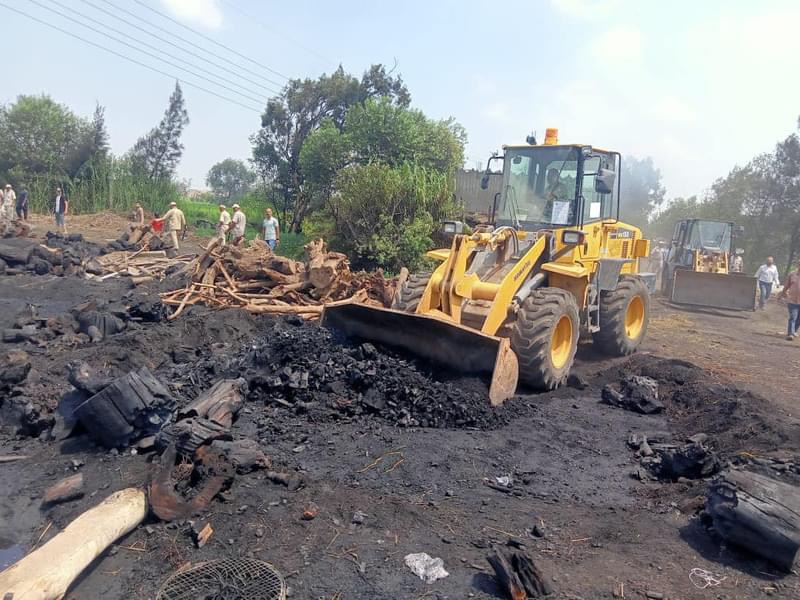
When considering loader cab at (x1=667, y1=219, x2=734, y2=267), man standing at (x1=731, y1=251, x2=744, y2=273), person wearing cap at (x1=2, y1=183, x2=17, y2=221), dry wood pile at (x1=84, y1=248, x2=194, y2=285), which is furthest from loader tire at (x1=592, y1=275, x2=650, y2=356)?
person wearing cap at (x1=2, y1=183, x2=17, y2=221)

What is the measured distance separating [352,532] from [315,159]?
56.3ft

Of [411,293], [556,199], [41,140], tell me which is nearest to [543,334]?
[411,293]

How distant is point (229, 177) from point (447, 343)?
8574 centimetres

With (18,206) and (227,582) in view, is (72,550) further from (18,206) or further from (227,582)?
(18,206)

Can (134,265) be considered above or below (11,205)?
below

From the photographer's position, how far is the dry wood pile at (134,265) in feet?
49.6

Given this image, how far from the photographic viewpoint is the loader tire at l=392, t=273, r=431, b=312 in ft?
24.2

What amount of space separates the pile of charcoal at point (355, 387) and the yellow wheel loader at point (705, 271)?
14087mm

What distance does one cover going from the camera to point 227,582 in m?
3.55

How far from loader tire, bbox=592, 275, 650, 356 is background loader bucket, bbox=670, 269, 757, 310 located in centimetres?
916

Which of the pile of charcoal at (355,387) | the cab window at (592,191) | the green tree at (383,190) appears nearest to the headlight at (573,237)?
the cab window at (592,191)

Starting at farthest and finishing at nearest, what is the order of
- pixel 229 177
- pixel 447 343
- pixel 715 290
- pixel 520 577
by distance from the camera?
1. pixel 229 177
2. pixel 715 290
3. pixel 447 343
4. pixel 520 577

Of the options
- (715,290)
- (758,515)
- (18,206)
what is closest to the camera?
(758,515)

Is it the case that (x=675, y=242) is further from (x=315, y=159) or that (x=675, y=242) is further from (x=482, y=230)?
(x=482, y=230)
